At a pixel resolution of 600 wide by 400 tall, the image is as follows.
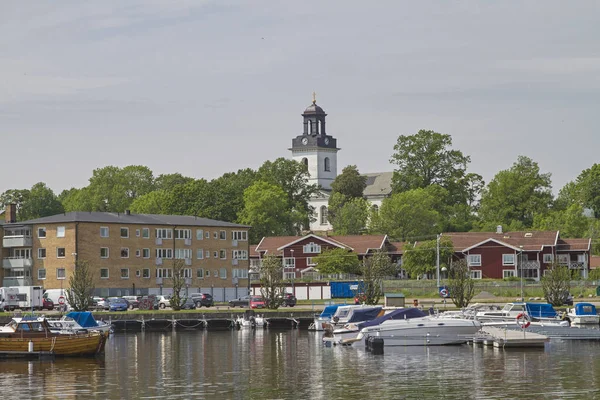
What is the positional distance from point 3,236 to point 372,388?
90.8 meters

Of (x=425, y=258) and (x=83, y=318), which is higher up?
(x=425, y=258)

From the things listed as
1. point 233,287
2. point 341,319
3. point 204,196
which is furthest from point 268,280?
point 204,196

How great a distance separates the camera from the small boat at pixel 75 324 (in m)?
81.5

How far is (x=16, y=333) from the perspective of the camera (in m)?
73.1

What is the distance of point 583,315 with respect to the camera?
8762cm

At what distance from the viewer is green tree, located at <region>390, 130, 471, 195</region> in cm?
19738

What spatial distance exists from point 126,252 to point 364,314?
194 feet

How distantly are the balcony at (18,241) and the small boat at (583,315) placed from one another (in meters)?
70.0

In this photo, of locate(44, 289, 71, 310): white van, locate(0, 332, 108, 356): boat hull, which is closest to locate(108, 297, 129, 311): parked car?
locate(44, 289, 71, 310): white van

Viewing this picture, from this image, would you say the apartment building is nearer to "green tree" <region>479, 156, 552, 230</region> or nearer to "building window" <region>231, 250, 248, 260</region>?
"building window" <region>231, 250, 248, 260</region>

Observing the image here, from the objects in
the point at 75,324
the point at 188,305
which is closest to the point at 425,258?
the point at 188,305

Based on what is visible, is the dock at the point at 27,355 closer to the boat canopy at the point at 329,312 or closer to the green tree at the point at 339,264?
the boat canopy at the point at 329,312

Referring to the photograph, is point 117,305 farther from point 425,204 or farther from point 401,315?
point 425,204

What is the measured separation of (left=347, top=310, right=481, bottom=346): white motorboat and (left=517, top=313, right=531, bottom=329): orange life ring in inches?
172
